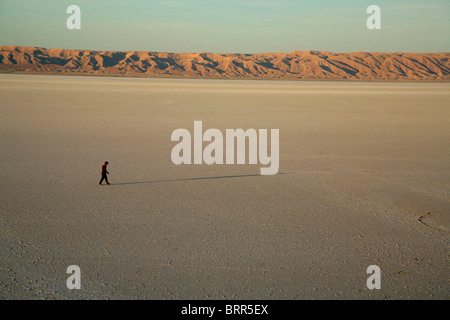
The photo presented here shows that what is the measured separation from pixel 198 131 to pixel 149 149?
3604mm

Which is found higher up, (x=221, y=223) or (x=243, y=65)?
(x=243, y=65)

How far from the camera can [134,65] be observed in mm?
156500

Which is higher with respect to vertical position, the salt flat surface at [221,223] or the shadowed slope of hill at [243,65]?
the shadowed slope of hill at [243,65]

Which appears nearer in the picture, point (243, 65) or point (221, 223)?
point (221, 223)

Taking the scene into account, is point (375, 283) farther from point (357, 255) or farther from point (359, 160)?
point (359, 160)

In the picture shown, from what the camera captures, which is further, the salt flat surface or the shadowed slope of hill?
the shadowed slope of hill

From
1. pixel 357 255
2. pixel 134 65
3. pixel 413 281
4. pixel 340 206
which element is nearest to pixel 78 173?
pixel 340 206

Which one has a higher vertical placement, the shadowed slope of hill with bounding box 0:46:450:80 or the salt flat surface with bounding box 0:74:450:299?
the shadowed slope of hill with bounding box 0:46:450:80

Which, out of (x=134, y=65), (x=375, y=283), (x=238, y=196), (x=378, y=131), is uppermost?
(x=134, y=65)

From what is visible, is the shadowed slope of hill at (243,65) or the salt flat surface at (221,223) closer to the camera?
the salt flat surface at (221,223)

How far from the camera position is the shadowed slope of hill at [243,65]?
142000 millimetres

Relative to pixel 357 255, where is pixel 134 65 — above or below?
above

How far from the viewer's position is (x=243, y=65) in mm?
165250

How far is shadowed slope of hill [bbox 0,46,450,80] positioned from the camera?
142000 millimetres
